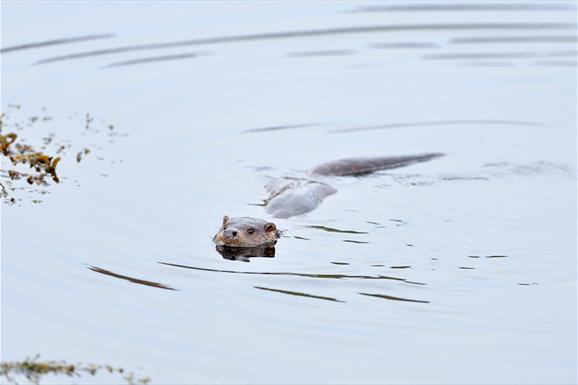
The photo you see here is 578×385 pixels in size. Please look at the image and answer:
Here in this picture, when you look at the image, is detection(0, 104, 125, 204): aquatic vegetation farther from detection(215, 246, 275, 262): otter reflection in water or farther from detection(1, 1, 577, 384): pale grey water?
detection(215, 246, 275, 262): otter reflection in water

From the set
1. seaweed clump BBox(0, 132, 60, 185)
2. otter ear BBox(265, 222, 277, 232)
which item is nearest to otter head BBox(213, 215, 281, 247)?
otter ear BBox(265, 222, 277, 232)

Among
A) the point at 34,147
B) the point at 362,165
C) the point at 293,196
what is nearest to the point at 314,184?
the point at 293,196

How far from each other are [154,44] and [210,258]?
26.1 ft

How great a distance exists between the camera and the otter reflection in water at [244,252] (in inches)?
359

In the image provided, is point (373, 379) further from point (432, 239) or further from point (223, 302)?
point (432, 239)

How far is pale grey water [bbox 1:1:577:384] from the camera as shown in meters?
7.00

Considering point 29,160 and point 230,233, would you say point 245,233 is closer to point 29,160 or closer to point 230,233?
point 230,233

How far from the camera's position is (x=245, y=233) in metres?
9.43

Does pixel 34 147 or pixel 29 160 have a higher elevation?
pixel 34 147

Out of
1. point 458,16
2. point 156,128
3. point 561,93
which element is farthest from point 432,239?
point 458,16

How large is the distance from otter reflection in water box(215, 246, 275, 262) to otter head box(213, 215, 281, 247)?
0.13 feet

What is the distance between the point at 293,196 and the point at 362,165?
150 centimetres

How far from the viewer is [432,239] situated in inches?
371

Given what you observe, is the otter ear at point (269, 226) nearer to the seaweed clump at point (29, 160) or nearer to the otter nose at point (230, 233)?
the otter nose at point (230, 233)
